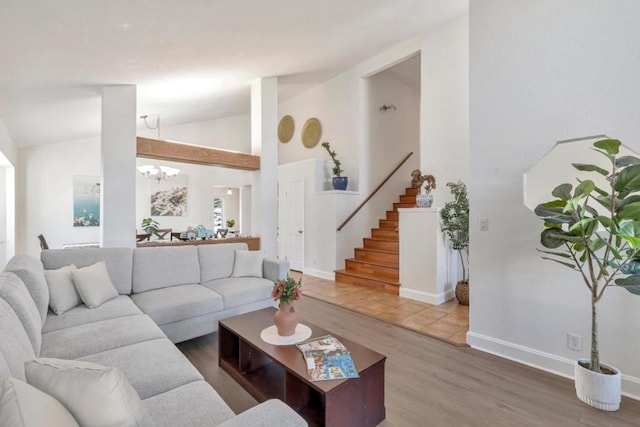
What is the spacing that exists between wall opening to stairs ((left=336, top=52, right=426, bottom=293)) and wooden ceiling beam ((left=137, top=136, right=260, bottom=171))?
232cm

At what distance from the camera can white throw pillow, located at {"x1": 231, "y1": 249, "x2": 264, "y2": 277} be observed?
11.9 ft

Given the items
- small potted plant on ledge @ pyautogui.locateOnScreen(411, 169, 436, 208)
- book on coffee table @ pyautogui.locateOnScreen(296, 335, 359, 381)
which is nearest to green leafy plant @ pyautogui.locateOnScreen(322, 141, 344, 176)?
small potted plant on ledge @ pyautogui.locateOnScreen(411, 169, 436, 208)

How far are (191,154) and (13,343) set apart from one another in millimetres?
3873

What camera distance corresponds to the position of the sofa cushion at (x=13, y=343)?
1.10 metres

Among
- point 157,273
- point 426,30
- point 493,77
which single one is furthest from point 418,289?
point 426,30

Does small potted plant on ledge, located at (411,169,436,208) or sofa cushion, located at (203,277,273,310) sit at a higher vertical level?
small potted plant on ledge, located at (411,169,436,208)

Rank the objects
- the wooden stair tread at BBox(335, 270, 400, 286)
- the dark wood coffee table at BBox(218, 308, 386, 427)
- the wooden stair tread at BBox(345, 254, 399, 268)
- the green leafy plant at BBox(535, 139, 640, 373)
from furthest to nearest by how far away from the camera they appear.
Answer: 1. the wooden stair tread at BBox(345, 254, 399, 268)
2. the wooden stair tread at BBox(335, 270, 400, 286)
3. the green leafy plant at BBox(535, 139, 640, 373)
4. the dark wood coffee table at BBox(218, 308, 386, 427)

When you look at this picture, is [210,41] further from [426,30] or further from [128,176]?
[426,30]

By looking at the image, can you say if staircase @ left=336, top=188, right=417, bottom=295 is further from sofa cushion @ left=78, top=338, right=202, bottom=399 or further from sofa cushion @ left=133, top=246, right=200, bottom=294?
sofa cushion @ left=78, top=338, right=202, bottom=399

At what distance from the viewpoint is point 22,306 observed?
1667 millimetres

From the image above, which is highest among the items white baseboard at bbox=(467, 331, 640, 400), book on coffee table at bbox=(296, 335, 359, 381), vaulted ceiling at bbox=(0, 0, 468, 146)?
vaulted ceiling at bbox=(0, 0, 468, 146)

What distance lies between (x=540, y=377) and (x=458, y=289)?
1.86 metres

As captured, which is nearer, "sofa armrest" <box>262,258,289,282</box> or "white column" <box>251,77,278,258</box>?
"sofa armrest" <box>262,258,289,282</box>

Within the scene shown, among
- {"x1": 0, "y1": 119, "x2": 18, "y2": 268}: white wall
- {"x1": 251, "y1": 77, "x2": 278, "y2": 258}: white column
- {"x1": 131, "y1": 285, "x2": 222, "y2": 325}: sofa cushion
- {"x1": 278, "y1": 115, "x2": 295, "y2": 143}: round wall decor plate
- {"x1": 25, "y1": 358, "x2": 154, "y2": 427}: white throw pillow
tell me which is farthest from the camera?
{"x1": 278, "y1": 115, "x2": 295, "y2": 143}: round wall decor plate
